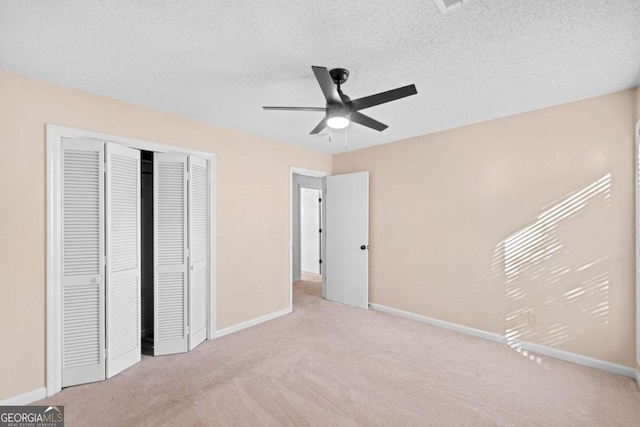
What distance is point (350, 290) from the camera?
14.7ft

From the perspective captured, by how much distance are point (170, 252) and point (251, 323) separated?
1404 millimetres

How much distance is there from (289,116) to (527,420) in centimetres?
319

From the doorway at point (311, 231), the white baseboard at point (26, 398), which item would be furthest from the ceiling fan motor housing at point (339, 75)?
the doorway at point (311, 231)

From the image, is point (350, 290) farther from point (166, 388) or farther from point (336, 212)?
point (166, 388)

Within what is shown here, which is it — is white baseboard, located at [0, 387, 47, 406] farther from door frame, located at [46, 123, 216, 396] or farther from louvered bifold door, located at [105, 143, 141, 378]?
louvered bifold door, located at [105, 143, 141, 378]

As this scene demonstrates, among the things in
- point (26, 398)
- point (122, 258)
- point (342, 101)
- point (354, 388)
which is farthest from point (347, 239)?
point (26, 398)

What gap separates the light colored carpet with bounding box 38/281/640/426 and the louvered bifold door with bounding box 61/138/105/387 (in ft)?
0.80

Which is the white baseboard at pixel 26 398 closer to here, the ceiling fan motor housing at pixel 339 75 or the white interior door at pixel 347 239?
the ceiling fan motor housing at pixel 339 75

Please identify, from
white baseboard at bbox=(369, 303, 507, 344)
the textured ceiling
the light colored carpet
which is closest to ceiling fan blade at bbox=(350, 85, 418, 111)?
the textured ceiling

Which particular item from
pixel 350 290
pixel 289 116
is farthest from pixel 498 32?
pixel 350 290

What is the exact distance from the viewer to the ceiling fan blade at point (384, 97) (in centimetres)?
183

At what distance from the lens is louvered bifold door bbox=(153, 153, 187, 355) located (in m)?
2.89

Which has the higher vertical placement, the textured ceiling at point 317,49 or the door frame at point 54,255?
the textured ceiling at point 317,49

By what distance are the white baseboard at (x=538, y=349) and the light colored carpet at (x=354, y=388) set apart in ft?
0.25
